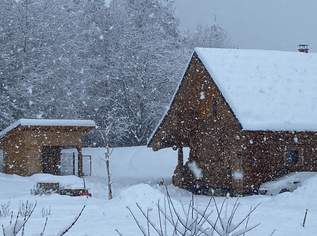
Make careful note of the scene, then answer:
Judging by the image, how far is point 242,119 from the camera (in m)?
25.8

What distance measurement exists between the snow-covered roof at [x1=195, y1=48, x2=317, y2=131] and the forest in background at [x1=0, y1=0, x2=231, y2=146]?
16783 mm

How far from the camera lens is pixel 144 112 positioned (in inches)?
1912

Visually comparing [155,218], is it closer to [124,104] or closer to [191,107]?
[191,107]

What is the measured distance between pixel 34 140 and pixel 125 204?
55.9ft

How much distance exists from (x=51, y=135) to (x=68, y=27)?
19516 millimetres

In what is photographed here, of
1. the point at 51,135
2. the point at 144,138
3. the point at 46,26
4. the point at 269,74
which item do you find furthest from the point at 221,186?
the point at 46,26

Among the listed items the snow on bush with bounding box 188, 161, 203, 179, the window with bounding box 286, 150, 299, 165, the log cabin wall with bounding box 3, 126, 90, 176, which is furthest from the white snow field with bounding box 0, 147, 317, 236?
the window with bounding box 286, 150, 299, 165

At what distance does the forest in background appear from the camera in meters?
44.8

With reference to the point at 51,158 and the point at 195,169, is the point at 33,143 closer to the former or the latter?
the point at 51,158

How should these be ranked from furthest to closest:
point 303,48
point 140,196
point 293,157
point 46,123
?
point 303,48 → point 46,123 → point 293,157 → point 140,196

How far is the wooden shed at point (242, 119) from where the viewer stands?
86.5 feet

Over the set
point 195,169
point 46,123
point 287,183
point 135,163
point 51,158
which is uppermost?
point 46,123

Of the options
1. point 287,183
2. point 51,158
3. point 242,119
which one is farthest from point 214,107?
point 51,158

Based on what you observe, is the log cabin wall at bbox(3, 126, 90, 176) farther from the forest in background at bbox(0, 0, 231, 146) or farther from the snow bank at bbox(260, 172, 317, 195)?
the snow bank at bbox(260, 172, 317, 195)
